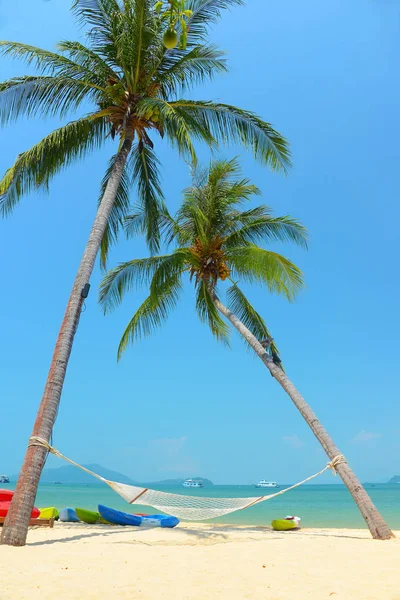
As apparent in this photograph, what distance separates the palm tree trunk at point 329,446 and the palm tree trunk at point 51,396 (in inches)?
130

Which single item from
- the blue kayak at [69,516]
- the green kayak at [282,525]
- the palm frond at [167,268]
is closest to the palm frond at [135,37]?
the palm frond at [167,268]

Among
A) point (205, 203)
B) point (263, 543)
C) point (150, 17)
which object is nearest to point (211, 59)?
point (150, 17)

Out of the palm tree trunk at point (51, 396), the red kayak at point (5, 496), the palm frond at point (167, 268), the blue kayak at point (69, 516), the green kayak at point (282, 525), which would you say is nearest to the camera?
the palm tree trunk at point (51, 396)

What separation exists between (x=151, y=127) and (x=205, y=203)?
2530 mm

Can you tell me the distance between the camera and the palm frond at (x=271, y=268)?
889 centimetres

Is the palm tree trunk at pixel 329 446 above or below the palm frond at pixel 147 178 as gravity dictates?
below

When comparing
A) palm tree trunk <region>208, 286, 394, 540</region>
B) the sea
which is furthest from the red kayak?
the sea

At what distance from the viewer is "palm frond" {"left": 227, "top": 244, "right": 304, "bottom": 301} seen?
29.2 feet

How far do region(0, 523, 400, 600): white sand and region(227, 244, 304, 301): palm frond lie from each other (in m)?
4.49

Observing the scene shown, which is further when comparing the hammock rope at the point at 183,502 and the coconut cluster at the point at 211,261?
the coconut cluster at the point at 211,261

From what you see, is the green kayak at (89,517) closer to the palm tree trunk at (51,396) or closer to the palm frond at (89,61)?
the palm tree trunk at (51,396)

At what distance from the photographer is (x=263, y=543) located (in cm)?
542

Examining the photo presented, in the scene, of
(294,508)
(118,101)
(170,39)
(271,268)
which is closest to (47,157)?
(118,101)

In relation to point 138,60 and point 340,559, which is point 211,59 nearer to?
point 138,60
